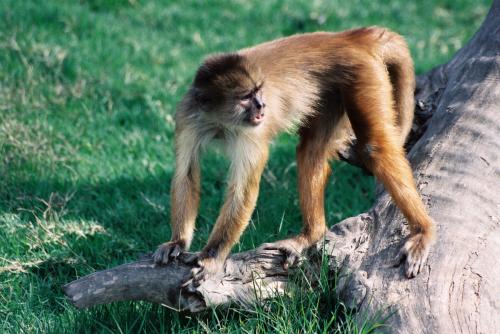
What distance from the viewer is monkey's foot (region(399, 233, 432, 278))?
438cm

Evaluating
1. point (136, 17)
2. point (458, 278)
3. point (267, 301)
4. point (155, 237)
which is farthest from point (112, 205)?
point (136, 17)

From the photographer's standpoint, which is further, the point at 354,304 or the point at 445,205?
the point at 445,205

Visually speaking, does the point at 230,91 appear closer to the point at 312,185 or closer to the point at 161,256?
the point at 312,185

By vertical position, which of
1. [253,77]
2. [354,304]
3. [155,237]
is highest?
[253,77]

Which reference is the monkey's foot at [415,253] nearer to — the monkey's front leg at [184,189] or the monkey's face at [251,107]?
the monkey's face at [251,107]

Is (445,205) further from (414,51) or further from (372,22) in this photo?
(372,22)

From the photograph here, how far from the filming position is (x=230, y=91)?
5109 mm

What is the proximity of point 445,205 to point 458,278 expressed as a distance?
727 millimetres

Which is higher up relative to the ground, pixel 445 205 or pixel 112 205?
pixel 445 205

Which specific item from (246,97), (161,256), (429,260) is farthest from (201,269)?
(429,260)

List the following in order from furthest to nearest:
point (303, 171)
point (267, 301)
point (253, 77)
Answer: point (303, 171) < point (253, 77) < point (267, 301)

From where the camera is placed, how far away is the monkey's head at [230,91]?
16.5 feet

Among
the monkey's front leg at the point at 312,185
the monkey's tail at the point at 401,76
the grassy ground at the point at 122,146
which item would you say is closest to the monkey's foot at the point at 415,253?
the grassy ground at the point at 122,146

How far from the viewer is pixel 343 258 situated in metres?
4.68
